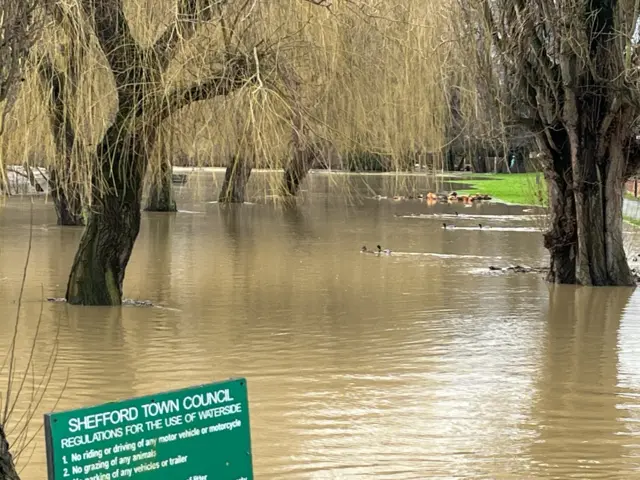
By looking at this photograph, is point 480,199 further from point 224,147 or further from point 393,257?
point 224,147

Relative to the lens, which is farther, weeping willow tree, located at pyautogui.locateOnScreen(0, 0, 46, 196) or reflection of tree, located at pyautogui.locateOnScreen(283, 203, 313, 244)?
reflection of tree, located at pyautogui.locateOnScreen(283, 203, 313, 244)

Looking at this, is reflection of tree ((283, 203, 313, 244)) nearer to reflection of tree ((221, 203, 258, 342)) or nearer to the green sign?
reflection of tree ((221, 203, 258, 342))

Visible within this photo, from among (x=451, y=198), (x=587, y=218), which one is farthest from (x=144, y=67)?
(x=451, y=198)

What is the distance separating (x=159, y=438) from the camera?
3.69 meters

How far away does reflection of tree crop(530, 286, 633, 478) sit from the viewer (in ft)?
23.8

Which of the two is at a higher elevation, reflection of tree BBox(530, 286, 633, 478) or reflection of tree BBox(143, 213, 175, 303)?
reflection of tree BBox(143, 213, 175, 303)

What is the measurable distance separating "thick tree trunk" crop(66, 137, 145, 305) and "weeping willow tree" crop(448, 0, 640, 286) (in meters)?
5.25

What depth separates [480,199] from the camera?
4466 centimetres

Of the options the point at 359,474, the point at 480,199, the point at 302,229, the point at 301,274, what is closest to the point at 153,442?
the point at 359,474

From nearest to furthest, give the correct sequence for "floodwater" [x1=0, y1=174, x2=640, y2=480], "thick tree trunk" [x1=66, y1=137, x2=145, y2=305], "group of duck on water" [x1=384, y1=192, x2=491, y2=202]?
"floodwater" [x1=0, y1=174, x2=640, y2=480]
"thick tree trunk" [x1=66, y1=137, x2=145, y2=305]
"group of duck on water" [x1=384, y1=192, x2=491, y2=202]

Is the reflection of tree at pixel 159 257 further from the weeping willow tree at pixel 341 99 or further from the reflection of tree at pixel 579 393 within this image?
→ the reflection of tree at pixel 579 393

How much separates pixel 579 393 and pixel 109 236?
675 cm

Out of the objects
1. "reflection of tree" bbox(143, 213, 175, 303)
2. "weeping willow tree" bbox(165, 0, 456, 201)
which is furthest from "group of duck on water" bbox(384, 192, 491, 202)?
"weeping willow tree" bbox(165, 0, 456, 201)

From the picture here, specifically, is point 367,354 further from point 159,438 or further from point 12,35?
point 159,438
